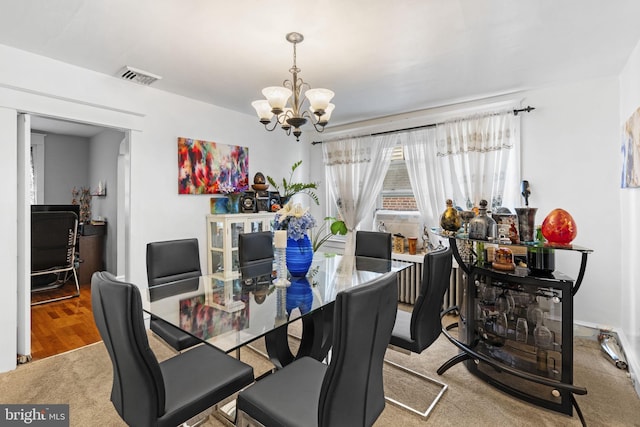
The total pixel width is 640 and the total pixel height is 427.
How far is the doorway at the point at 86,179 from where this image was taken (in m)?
3.79

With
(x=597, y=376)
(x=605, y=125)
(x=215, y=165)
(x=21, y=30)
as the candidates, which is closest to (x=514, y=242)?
(x=597, y=376)

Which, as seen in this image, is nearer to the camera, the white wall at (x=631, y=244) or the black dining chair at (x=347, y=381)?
the black dining chair at (x=347, y=381)

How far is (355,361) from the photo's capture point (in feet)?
3.54

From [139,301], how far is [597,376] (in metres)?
3.16

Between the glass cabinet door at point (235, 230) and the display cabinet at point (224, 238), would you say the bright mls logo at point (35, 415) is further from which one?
the glass cabinet door at point (235, 230)

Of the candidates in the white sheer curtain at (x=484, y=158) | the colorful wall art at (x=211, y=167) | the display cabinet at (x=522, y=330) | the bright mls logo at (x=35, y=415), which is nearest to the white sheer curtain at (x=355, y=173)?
the white sheer curtain at (x=484, y=158)

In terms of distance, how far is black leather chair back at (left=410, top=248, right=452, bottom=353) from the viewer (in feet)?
6.06

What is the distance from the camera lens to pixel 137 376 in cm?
115

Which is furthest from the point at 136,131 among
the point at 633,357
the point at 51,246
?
the point at 633,357

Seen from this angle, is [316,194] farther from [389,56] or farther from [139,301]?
[139,301]

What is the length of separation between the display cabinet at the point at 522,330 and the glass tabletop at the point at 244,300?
73 centimetres

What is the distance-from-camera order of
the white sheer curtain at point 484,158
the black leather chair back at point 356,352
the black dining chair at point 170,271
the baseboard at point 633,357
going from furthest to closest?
the white sheer curtain at point 484,158
the baseboard at point 633,357
the black dining chair at point 170,271
the black leather chair back at point 356,352

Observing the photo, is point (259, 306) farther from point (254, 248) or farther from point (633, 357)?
point (633, 357)

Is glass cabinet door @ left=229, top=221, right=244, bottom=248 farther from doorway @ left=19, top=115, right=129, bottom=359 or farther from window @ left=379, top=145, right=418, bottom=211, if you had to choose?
window @ left=379, top=145, right=418, bottom=211
